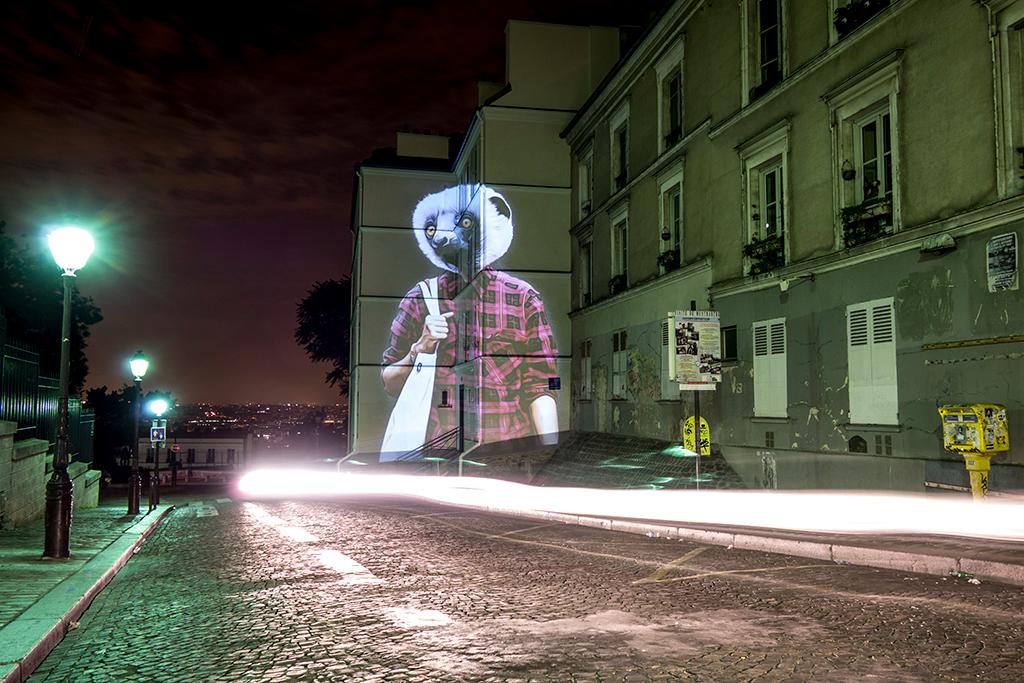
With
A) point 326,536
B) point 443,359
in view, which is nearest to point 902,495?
point 326,536

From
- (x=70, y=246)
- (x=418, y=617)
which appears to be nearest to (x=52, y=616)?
(x=418, y=617)

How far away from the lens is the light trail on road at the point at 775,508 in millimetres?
10711

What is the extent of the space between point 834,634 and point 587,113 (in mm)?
26096

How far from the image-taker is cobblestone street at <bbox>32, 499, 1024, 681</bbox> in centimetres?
489

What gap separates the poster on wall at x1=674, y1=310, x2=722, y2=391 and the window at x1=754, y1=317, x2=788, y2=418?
2.00m

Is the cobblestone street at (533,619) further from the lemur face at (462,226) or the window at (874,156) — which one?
the lemur face at (462,226)

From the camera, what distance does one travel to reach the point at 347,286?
55.3m

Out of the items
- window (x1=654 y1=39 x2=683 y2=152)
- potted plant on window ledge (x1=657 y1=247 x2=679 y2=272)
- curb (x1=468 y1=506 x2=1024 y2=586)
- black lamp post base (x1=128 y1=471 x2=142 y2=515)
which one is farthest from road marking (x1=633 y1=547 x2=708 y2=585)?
window (x1=654 y1=39 x2=683 y2=152)

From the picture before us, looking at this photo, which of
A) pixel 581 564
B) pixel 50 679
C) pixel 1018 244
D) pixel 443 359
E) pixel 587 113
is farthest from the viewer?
pixel 443 359

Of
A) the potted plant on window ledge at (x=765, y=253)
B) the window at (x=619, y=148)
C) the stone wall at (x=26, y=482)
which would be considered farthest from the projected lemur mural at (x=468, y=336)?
the stone wall at (x=26, y=482)

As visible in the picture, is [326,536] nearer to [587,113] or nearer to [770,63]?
[770,63]

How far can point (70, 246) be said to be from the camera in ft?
33.4

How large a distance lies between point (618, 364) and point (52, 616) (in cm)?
2075

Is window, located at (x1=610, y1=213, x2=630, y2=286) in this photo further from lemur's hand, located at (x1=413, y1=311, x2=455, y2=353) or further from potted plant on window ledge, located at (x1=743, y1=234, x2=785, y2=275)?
lemur's hand, located at (x1=413, y1=311, x2=455, y2=353)
